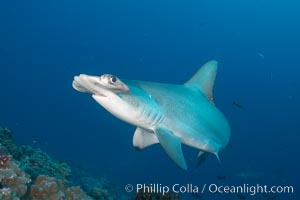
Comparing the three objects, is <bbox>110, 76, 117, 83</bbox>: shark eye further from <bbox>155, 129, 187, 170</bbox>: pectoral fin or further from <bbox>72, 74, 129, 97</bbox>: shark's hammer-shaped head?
<bbox>155, 129, 187, 170</bbox>: pectoral fin

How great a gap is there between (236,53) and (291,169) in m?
106

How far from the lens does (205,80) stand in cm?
637

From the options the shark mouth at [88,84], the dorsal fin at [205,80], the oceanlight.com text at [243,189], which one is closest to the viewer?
the shark mouth at [88,84]

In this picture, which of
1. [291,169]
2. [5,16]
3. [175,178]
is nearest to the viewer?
[175,178]

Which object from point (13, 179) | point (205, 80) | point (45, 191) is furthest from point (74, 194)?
point (205, 80)

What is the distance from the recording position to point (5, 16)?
4540 inches

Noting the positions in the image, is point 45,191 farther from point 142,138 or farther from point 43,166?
point 43,166

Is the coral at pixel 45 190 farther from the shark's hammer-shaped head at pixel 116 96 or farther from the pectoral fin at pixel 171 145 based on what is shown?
the pectoral fin at pixel 171 145

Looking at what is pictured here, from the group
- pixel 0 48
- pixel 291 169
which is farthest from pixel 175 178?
pixel 0 48

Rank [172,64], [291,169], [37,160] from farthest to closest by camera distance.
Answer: [172,64], [291,169], [37,160]

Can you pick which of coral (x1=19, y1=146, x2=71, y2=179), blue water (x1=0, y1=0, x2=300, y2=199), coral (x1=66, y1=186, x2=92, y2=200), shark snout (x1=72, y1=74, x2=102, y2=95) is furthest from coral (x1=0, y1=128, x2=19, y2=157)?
blue water (x1=0, y1=0, x2=300, y2=199)

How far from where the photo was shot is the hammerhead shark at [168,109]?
159 inches

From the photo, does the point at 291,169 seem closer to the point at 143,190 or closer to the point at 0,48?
the point at 143,190

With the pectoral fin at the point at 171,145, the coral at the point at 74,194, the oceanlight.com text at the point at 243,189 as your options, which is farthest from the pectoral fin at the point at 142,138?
the oceanlight.com text at the point at 243,189
